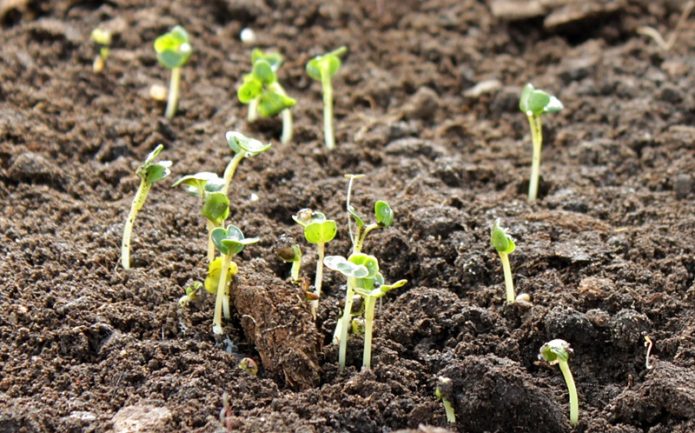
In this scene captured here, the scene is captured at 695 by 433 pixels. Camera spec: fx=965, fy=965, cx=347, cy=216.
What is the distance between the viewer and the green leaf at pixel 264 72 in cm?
223

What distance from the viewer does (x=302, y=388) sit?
1.68m

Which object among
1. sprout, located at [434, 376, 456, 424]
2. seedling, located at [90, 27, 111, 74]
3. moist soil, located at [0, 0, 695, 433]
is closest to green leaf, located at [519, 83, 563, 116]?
moist soil, located at [0, 0, 695, 433]

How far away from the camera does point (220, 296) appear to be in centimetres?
178

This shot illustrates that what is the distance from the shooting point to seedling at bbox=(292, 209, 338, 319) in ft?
5.77

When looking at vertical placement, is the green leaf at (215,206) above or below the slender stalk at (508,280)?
above

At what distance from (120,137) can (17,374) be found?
832 mm

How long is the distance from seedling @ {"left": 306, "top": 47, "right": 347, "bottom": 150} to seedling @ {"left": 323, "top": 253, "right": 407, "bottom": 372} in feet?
2.34

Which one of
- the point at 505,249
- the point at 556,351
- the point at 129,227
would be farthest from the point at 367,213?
the point at 556,351

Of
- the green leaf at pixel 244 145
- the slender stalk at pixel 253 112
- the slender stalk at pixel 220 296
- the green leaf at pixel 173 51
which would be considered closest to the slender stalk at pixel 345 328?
the slender stalk at pixel 220 296

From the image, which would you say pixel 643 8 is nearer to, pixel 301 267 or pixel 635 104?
pixel 635 104

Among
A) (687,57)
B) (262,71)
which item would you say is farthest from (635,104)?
(262,71)

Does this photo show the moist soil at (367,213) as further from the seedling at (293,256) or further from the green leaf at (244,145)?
the green leaf at (244,145)

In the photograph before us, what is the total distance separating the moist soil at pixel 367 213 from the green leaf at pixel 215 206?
13 cm

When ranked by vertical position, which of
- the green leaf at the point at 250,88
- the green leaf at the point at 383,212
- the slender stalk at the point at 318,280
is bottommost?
the slender stalk at the point at 318,280
